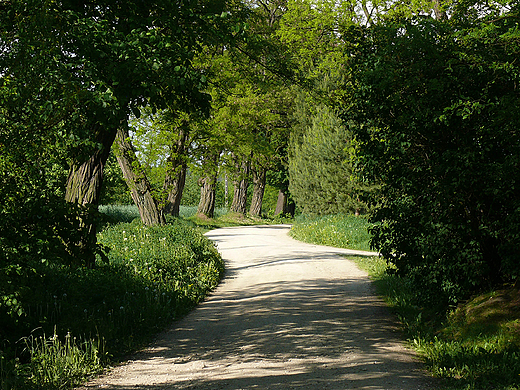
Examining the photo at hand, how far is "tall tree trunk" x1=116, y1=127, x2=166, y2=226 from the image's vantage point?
53.5 feet

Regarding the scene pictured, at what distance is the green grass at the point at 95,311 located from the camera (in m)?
5.09

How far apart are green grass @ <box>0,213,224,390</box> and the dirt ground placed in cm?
29

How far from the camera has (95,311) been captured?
692 centimetres

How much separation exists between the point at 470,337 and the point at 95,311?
4.88 m

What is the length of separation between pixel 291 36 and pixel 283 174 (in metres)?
17.5

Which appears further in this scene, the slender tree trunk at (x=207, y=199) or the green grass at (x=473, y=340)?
the slender tree trunk at (x=207, y=199)

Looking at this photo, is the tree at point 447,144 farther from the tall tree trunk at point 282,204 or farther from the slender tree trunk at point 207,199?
the tall tree trunk at point 282,204

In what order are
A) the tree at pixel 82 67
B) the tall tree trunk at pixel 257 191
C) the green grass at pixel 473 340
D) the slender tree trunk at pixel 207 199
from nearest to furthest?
the tree at pixel 82 67 < the green grass at pixel 473 340 < the slender tree trunk at pixel 207 199 < the tall tree trunk at pixel 257 191

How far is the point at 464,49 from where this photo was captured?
638 centimetres

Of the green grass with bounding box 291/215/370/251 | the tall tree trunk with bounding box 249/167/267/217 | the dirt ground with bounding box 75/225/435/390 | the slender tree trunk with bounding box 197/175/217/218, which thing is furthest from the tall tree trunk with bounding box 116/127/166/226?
the tall tree trunk with bounding box 249/167/267/217

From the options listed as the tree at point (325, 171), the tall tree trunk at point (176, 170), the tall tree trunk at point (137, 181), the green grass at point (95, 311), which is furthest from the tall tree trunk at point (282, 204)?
the green grass at point (95, 311)

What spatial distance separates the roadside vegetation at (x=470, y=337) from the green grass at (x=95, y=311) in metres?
3.62

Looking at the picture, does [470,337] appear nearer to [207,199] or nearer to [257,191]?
[207,199]

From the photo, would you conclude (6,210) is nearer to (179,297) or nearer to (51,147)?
(51,147)
